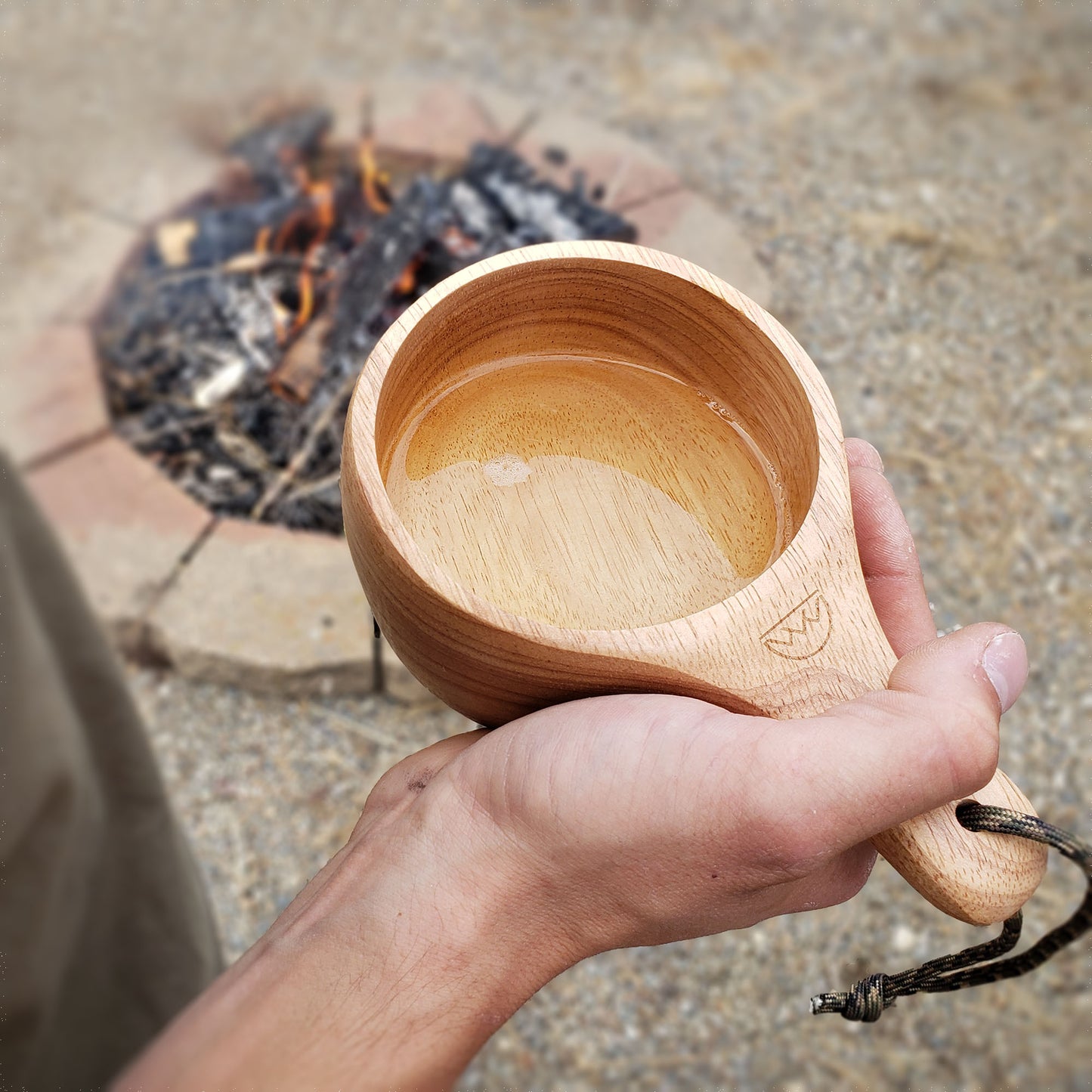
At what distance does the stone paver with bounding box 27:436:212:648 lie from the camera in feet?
5.72

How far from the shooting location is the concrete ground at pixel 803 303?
1.62 meters

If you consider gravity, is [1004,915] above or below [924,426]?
above

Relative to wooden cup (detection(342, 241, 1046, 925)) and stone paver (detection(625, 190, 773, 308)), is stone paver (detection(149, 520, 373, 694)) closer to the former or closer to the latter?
wooden cup (detection(342, 241, 1046, 925))

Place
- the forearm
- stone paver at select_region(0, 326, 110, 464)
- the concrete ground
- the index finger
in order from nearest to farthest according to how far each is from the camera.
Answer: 1. the forearm
2. the index finger
3. the concrete ground
4. stone paver at select_region(0, 326, 110, 464)

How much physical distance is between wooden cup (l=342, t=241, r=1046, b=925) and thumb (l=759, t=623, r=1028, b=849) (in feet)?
0.15

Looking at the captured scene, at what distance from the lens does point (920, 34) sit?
10.5 feet

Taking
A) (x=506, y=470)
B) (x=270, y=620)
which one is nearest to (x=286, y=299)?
(x=270, y=620)

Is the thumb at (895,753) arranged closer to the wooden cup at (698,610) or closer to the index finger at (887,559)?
the wooden cup at (698,610)

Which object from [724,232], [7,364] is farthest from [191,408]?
[724,232]

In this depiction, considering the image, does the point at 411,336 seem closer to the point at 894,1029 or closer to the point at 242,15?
the point at 894,1029

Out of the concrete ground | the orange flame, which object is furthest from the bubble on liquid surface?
the orange flame

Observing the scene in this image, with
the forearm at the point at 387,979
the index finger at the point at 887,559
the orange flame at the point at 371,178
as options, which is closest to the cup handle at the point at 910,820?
the index finger at the point at 887,559

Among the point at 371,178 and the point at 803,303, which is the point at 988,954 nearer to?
the point at 803,303

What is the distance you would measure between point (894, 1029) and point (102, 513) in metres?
1.65
